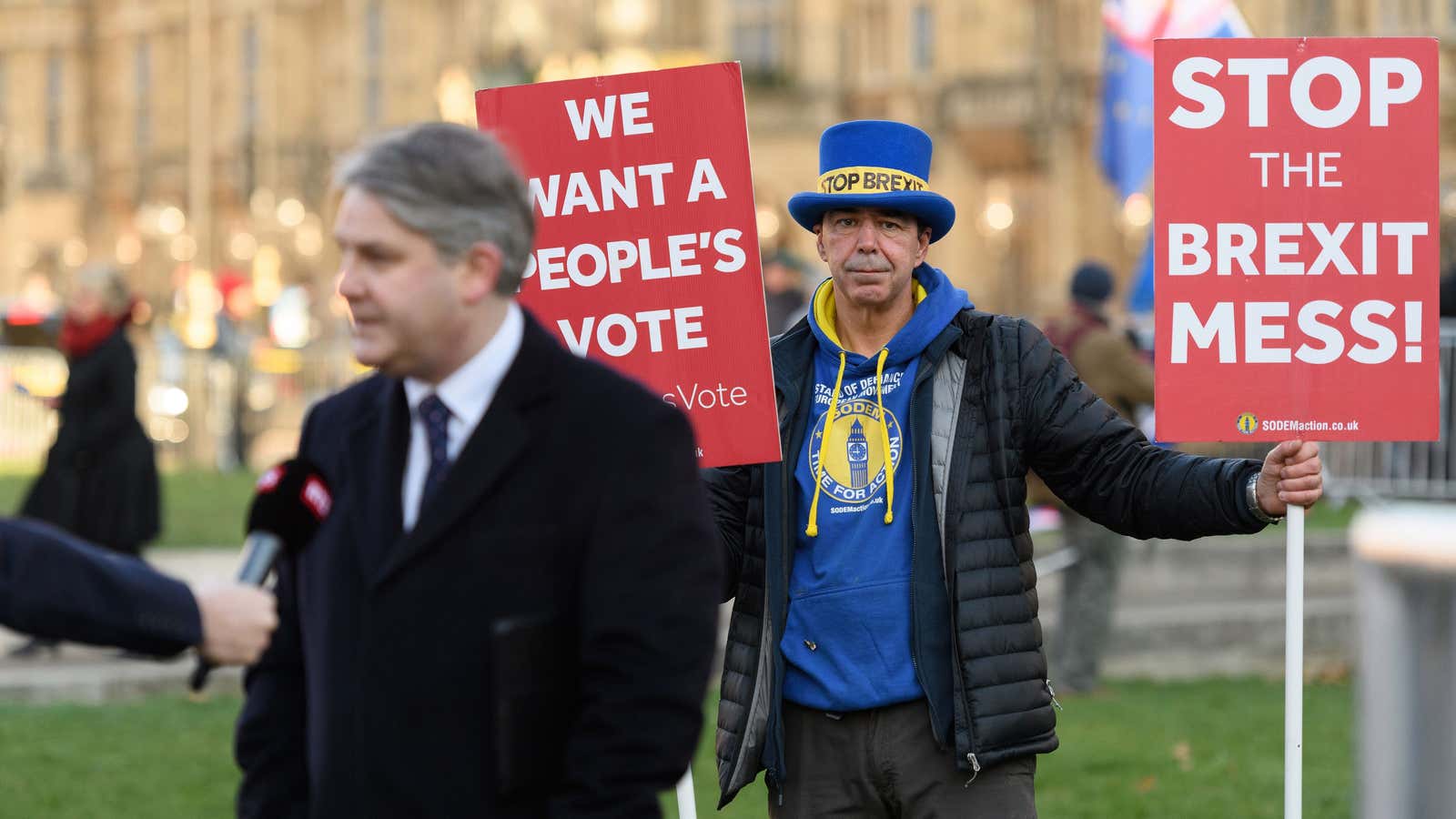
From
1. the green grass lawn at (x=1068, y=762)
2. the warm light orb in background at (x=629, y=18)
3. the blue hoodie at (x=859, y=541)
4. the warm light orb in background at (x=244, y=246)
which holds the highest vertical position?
the warm light orb in background at (x=629, y=18)

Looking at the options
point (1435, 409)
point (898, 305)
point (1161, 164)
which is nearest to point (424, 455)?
point (898, 305)

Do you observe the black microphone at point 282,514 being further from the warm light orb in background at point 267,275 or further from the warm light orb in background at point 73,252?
the warm light orb in background at point 73,252

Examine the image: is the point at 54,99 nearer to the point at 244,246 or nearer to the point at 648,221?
the point at 244,246

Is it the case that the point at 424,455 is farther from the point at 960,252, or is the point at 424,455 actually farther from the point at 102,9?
the point at 102,9

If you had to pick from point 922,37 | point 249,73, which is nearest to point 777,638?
point 922,37

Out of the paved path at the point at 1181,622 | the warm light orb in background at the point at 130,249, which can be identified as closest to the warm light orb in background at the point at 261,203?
the warm light orb in background at the point at 130,249

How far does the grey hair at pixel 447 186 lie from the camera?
283 cm

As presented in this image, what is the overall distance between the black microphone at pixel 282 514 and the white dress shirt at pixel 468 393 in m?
0.13

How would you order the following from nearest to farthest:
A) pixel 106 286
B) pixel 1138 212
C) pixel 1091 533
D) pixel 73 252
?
pixel 1091 533
pixel 106 286
pixel 1138 212
pixel 73 252

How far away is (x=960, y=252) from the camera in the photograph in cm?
3594

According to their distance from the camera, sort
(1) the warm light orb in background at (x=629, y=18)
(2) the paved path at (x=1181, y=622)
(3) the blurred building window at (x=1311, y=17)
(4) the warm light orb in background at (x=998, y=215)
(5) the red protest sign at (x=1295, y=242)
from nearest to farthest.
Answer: (5) the red protest sign at (x=1295, y=242), (2) the paved path at (x=1181, y=622), (3) the blurred building window at (x=1311, y=17), (4) the warm light orb in background at (x=998, y=215), (1) the warm light orb in background at (x=629, y=18)

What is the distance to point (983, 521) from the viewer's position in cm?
435

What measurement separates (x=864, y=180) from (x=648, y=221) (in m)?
0.70

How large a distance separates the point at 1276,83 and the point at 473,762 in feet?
10.1
